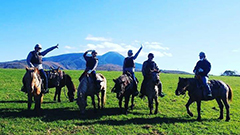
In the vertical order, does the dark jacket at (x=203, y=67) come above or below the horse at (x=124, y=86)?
above

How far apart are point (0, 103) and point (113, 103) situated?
709 centimetres

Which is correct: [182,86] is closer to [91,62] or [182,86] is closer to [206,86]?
[206,86]

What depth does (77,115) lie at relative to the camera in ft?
35.1

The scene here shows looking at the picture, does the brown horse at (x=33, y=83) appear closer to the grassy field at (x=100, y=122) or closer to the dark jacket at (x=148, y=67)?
the grassy field at (x=100, y=122)

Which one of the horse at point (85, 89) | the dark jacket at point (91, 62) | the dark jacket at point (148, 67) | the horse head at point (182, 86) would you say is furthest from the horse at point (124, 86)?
the horse head at point (182, 86)

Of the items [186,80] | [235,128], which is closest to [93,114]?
[186,80]

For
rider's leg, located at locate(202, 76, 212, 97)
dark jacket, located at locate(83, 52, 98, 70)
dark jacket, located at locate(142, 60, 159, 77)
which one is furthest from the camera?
dark jacket, located at locate(142, 60, 159, 77)

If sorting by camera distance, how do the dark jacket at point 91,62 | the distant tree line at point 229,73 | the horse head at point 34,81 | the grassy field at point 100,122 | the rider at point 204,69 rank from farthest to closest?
the distant tree line at point 229,73 → the dark jacket at point 91,62 → the rider at point 204,69 → the horse head at point 34,81 → the grassy field at point 100,122

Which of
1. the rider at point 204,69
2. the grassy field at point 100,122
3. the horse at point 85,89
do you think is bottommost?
the grassy field at point 100,122

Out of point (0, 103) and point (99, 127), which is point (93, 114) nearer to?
point (99, 127)

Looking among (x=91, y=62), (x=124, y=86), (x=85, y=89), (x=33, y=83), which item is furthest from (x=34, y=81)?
(x=124, y=86)

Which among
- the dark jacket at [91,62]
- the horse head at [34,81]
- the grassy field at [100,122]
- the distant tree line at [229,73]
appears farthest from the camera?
the distant tree line at [229,73]

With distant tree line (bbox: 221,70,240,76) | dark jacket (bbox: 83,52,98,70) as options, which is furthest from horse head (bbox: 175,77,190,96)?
distant tree line (bbox: 221,70,240,76)

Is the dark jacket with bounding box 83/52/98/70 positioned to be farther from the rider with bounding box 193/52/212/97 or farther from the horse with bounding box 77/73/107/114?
the rider with bounding box 193/52/212/97
